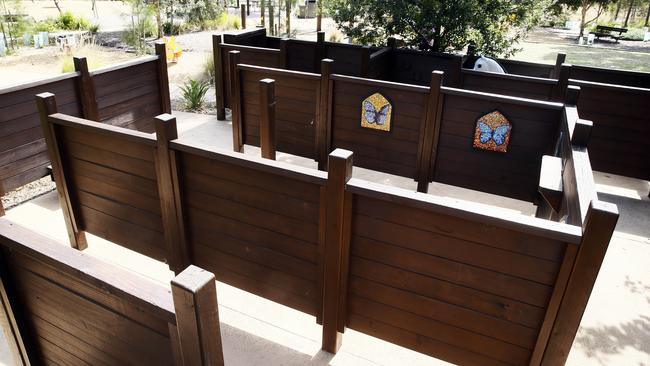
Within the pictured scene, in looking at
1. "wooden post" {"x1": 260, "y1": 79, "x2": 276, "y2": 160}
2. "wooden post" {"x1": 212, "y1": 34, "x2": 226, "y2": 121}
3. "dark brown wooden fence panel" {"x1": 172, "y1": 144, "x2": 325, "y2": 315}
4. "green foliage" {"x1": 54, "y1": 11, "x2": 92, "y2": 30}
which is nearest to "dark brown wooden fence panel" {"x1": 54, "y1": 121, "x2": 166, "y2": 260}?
"dark brown wooden fence panel" {"x1": 172, "y1": 144, "x2": 325, "y2": 315}

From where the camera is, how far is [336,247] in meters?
3.60

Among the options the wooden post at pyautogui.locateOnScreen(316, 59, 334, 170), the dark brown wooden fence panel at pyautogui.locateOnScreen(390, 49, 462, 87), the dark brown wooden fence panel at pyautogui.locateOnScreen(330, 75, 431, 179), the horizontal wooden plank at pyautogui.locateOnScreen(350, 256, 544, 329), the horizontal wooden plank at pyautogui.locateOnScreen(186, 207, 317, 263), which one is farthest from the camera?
the dark brown wooden fence panel at pyautogui.locateOnScreen(390, 49, 462, 87)

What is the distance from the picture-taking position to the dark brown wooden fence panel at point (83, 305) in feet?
6.33

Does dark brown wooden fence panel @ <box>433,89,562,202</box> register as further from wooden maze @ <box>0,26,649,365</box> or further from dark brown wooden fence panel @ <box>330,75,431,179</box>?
dark brown wooden fence panel @ <box>330,75,431,179</box>

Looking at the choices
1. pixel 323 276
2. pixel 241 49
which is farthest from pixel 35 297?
pixel 241 49

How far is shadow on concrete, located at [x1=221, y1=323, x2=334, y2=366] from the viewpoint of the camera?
404 centimetres

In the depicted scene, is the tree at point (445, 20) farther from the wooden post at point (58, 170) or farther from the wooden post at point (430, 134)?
the wooden post at point (58, 170)

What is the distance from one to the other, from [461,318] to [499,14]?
9.10 metres

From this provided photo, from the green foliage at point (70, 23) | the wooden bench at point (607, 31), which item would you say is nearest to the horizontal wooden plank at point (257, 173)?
the green foliage at point (70, 23)

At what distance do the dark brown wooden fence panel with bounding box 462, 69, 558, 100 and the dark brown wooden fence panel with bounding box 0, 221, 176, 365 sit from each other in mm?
7009

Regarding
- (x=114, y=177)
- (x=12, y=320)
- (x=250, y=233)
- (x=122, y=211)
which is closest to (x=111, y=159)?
(x=114, y=177)

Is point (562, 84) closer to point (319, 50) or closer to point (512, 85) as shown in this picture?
point (512, 85)

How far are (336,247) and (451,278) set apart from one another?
0.85 metres

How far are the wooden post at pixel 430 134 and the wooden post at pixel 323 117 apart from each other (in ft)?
4.77
